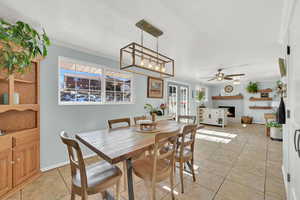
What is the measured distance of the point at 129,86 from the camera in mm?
3668

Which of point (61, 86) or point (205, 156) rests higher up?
point (61, 86)

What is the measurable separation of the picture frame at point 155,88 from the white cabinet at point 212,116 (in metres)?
3.12

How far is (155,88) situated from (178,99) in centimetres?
188

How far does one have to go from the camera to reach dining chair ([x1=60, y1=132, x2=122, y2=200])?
1141 millimetres

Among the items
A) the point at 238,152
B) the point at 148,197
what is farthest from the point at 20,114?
the point at 238,152

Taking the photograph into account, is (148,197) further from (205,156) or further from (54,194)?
(205,156)

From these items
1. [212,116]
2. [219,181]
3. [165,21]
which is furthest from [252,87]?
[165,21]

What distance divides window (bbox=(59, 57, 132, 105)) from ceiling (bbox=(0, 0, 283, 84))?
0.45 meters

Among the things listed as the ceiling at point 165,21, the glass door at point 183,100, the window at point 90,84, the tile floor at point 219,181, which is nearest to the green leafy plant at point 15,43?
the ceiling at point 165,21

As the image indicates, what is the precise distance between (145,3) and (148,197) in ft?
7.73

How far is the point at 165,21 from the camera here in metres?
1.74

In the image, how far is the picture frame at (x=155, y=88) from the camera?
4.14m

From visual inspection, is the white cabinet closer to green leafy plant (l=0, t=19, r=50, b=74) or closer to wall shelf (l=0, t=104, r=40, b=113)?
wall shelf (l=0, t=104, r=40, b=113)

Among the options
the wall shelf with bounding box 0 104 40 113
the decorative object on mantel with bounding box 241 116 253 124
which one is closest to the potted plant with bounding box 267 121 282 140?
the decorative object on mantel with bounding box 241 116 253 124
